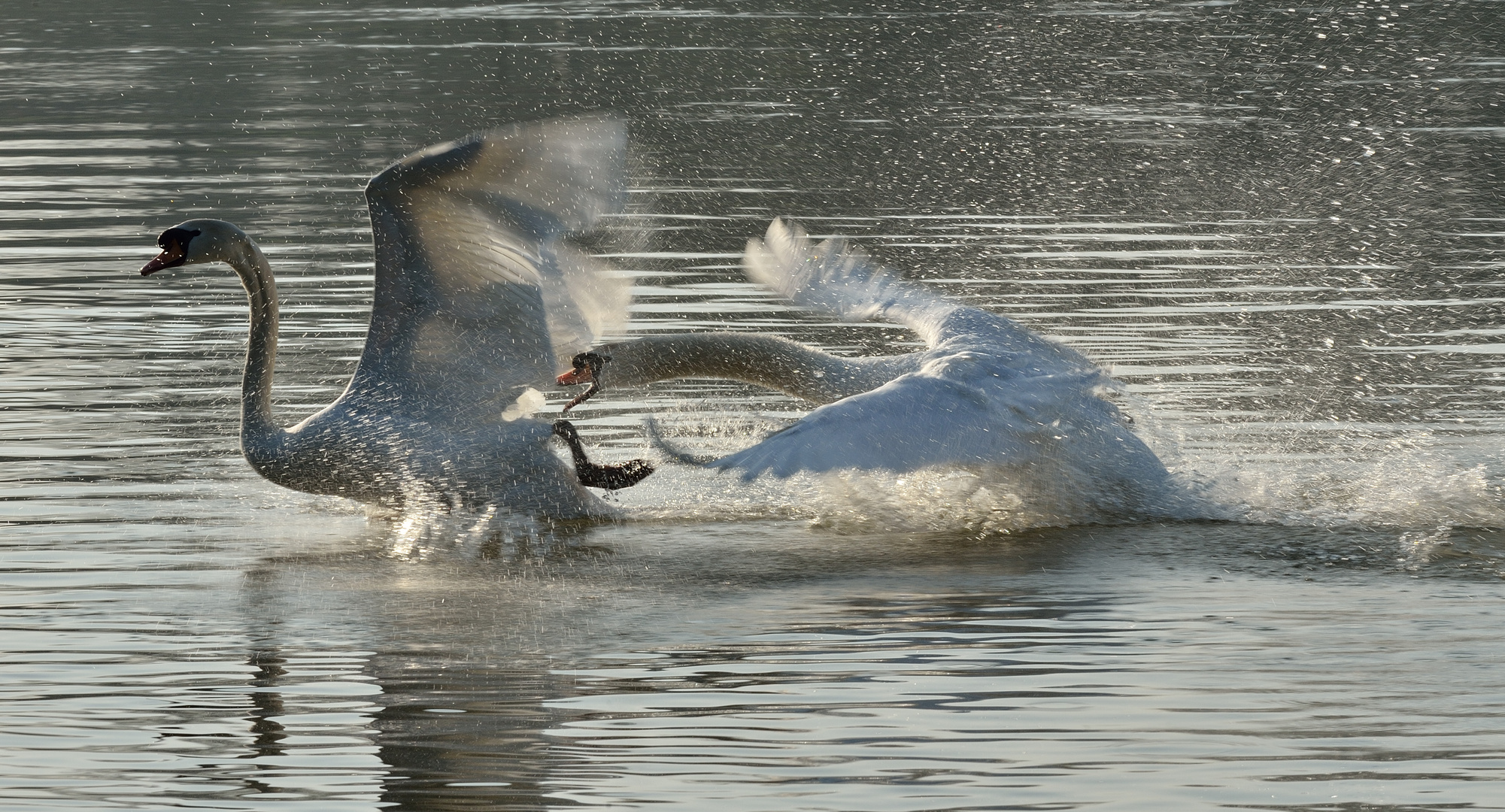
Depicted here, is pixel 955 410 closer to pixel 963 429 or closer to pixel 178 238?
pixel 963 429

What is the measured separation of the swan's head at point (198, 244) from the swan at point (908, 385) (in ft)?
5.37

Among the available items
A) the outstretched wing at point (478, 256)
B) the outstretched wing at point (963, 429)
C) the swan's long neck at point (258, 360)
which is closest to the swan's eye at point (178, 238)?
the swan's long neck at point (258, 360)

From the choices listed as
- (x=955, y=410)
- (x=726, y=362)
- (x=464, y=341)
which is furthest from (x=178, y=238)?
(x=955, y=410)

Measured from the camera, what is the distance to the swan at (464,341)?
28.5 feet

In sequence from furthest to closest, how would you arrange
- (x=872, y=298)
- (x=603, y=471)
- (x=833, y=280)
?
(x=833, y=280)
(x=872, y=298)
(x=603, y=471)

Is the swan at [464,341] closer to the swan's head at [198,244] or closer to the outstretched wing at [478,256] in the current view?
the outstretched wing at [478,256]

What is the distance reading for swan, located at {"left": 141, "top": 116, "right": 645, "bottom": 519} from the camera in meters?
8.69

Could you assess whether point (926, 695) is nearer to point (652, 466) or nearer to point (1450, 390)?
point (652, 466)

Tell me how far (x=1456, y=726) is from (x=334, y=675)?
3265mm

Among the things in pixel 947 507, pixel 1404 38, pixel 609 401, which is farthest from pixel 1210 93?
pixel 947 507

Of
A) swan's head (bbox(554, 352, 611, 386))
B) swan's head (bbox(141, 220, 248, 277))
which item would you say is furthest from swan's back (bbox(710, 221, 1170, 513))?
swan's head (bbox(141, 220, 248, 277))

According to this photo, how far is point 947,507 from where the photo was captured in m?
8.99

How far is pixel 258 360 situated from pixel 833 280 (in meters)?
2.75

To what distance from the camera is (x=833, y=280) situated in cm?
1046
